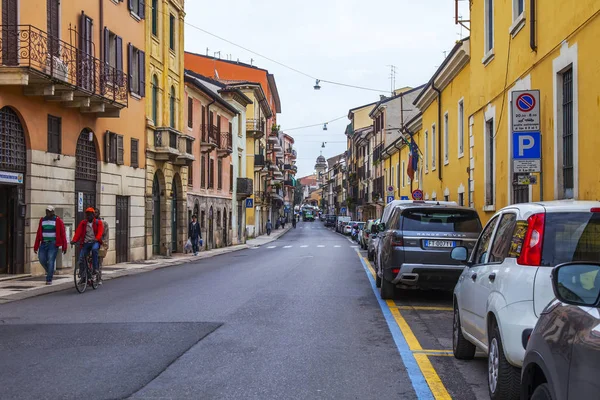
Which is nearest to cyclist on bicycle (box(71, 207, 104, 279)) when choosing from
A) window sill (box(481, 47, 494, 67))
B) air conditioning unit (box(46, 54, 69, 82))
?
air conditioning unit (box(46, 54, 69, 82))

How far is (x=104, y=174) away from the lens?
21891mm

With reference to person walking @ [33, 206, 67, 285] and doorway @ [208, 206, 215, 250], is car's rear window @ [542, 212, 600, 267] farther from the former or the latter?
doorway @ [208, 206, 215, 250]

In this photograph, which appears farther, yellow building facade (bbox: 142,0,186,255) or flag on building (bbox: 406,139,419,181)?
flag on building (bbox: 406,139,419,181)

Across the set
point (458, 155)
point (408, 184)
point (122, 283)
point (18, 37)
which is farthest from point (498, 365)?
point (408, 184)

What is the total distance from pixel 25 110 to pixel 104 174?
537cm

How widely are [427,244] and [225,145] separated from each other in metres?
32.0

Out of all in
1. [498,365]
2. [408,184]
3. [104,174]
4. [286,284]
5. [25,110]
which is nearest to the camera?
[498,365]

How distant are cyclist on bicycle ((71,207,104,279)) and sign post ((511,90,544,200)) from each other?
27.9 feet

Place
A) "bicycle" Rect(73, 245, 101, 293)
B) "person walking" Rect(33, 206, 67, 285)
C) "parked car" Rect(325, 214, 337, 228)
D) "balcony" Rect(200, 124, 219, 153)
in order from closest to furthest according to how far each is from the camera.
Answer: "bicycle" Rect(73, 245, 101, 293) → "person walking" Rect(33, 206, 67, 285) → "balcony" Rect(200, 124, 219, 153) → "parked car" Rect(325, 214, 337, 228)

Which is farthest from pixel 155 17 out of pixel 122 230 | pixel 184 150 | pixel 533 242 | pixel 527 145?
pixel 533 242

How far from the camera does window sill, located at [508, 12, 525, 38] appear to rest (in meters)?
14.2

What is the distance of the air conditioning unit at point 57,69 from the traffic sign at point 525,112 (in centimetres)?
1138

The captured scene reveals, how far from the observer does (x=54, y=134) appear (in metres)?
18.4

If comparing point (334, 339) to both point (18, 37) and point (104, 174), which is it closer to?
point (18, 37)
